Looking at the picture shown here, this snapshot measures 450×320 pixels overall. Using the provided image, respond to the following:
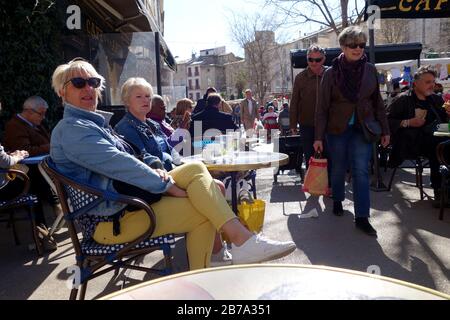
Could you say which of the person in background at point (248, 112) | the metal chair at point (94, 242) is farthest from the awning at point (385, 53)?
the metal chair at point (94, 242)

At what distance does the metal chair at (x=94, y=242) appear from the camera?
6.97 feet

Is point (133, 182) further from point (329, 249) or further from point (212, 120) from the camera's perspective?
point (212, 120)

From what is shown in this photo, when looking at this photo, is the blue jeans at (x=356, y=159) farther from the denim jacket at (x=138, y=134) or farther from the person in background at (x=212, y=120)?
the denim jacket at (x=138, y=134)

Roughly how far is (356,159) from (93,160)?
103 inches

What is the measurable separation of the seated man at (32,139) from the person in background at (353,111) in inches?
114

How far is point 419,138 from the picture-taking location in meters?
4.89

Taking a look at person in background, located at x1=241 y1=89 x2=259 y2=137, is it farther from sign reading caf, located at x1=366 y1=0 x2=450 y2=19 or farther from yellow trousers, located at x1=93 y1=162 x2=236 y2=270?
yellow trousers, located at x1=93 y1=162 x2=236 y2=270

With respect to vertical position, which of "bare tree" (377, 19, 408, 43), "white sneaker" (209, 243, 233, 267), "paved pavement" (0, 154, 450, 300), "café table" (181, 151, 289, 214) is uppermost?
"bare tree" (377, 19, 408, 43)

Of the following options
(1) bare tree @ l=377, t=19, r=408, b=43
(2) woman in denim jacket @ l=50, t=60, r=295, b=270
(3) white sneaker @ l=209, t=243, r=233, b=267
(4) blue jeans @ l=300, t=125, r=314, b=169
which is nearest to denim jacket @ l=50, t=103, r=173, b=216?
(2) woman in denim jacket @ l=50, t=60, r=295, b=270

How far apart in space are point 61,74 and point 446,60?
1671cm

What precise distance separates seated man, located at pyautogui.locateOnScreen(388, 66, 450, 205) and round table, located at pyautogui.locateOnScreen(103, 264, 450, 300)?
4045 millimetres

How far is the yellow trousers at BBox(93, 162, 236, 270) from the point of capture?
2268mm

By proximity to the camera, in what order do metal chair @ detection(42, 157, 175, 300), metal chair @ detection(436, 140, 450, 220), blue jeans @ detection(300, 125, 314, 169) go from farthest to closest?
blue jeans @ detection(300, 125, 314, 169), metal chair @ detection(436, 140, 450, 220), metal chair @ detection(42, 157, 175, 300)
